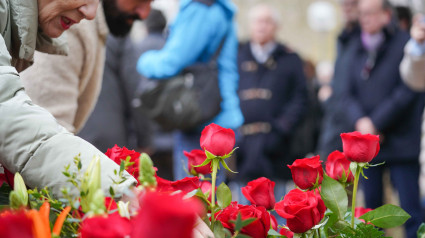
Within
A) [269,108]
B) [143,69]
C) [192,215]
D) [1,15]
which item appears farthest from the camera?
[269,108]

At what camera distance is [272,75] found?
413cm

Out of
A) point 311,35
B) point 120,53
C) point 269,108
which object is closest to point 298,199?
point 120,53

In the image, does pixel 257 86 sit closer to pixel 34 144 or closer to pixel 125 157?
pixel 125 157

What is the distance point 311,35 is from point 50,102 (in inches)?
433

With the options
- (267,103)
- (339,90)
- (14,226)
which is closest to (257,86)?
(267,103)

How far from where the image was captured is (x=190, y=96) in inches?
116

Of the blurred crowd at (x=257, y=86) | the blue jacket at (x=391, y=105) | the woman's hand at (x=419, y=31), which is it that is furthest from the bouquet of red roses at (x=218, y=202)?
the blue jacket at (x=391, y=105)

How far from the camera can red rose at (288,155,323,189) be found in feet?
3.52

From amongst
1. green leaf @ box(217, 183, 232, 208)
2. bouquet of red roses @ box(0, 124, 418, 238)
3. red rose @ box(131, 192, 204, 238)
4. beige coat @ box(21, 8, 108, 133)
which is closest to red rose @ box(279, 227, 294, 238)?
bouquet of red roses @ box(0, 124, 418, 238)

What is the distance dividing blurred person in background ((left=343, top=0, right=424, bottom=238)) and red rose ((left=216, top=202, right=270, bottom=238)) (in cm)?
261

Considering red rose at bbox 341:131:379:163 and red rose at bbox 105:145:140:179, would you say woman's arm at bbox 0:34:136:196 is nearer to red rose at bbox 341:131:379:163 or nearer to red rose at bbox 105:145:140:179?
red rose at bbox 105:145:140:179

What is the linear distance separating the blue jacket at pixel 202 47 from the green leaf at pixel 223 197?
1.89 meters

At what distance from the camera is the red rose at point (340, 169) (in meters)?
1.14

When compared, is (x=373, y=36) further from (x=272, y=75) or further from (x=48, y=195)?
(x=48, y=195)
